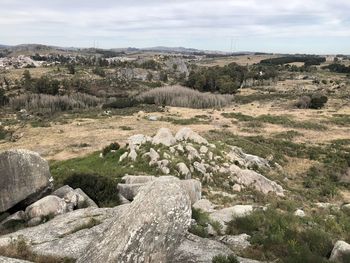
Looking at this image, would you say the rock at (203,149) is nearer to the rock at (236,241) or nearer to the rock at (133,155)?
the rock at (133,155)

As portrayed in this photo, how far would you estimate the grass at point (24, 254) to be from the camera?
11.2m

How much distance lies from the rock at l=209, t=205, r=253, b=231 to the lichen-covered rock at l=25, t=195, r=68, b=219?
5841 mm

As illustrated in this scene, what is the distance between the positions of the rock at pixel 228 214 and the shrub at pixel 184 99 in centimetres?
6511

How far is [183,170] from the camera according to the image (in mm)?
25188

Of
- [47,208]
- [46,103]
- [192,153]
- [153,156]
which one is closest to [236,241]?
[47,208]

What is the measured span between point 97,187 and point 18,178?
11.6 ft

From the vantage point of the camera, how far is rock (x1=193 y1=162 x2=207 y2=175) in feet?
85.3

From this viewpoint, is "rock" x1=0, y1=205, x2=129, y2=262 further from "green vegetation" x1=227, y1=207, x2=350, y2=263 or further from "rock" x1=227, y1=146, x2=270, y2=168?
"rock" x1=227, y1=146, x2=270, y2=168

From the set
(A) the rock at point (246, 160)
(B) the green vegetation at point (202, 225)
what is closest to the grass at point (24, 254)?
(B) the green vegetation at point (202, 225)

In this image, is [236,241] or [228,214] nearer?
[236,241]

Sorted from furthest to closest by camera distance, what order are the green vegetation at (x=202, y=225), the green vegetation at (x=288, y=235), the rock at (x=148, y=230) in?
the green vegetation at (x=202, y=225)
the green vegetation at (x=288, y=235)
the rock at (x=148, y=230)

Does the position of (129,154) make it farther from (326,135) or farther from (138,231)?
(326,135)

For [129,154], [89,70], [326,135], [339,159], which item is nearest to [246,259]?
[129,154]

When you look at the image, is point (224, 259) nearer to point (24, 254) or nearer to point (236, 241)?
point (236, 241)
